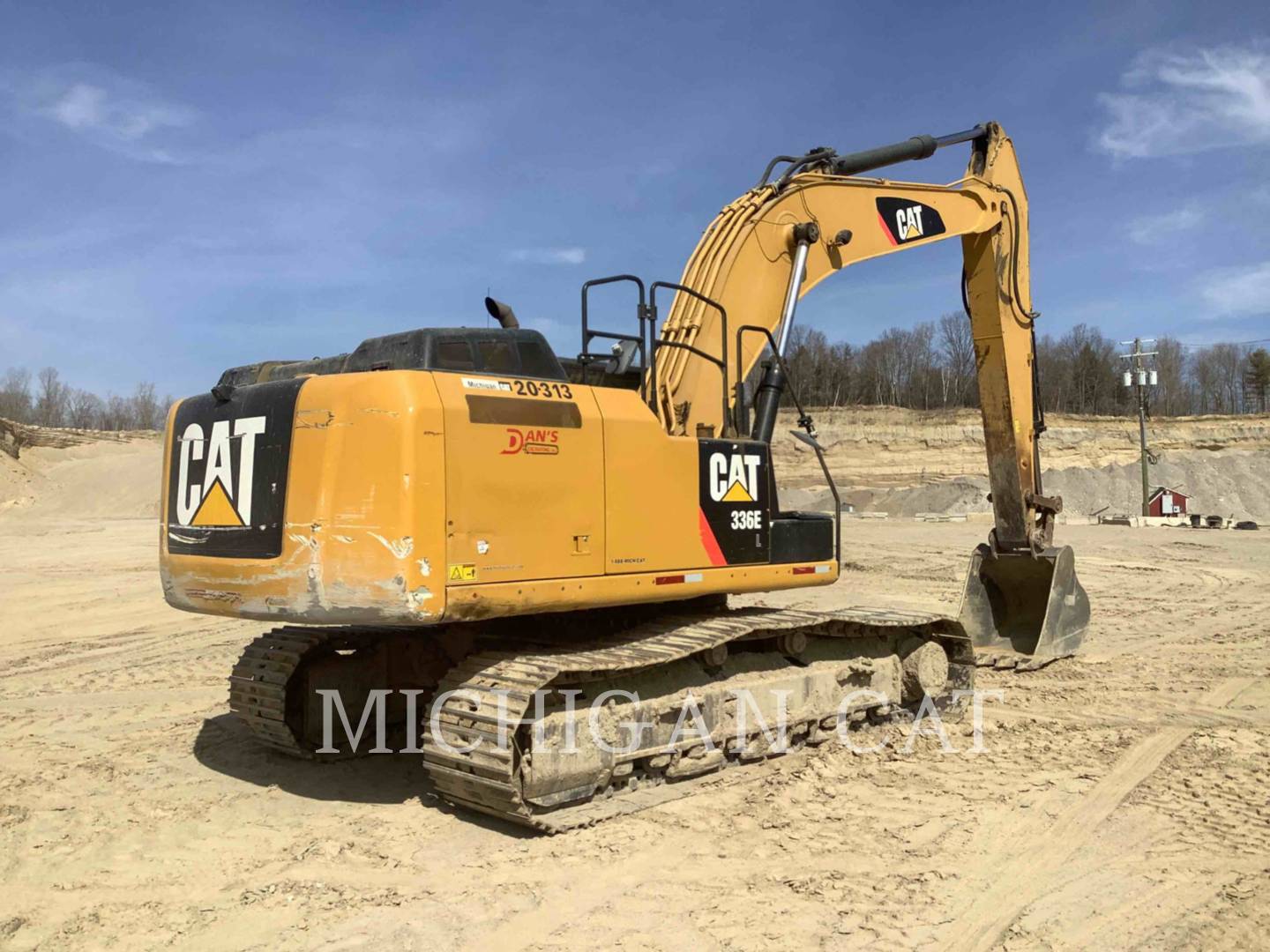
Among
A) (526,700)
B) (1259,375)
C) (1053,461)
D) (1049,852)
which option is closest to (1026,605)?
(1049,852)

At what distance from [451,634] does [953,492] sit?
34.4 metres

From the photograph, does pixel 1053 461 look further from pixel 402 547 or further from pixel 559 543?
pixel 402 547

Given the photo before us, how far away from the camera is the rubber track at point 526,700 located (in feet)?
16.2

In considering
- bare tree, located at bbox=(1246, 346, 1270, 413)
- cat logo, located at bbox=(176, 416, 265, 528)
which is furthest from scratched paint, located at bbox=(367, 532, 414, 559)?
bare tree, located at bbox=(1246, 346, 1270, 413)

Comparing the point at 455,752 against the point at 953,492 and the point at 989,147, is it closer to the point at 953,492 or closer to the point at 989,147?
the point at 989,147

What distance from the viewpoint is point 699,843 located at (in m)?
4.98

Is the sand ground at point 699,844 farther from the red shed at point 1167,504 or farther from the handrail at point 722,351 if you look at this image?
the red shed at point 1167,504

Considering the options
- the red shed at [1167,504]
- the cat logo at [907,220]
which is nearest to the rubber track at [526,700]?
the cat logo at [907,220]

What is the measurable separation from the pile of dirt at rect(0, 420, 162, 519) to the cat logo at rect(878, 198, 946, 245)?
2689 centimetres

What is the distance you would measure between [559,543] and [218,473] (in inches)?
72.9

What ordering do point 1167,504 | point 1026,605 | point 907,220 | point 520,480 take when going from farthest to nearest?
point 1167,504
point 1026,605
point 907,220
point 520,480

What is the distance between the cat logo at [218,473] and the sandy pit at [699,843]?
1582 millimetres

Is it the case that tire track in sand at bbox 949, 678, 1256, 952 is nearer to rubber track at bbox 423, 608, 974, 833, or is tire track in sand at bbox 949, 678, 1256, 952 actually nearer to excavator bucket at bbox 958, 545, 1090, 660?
rubber track at bbox 423, 608, 974, 833

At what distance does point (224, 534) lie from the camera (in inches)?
211
